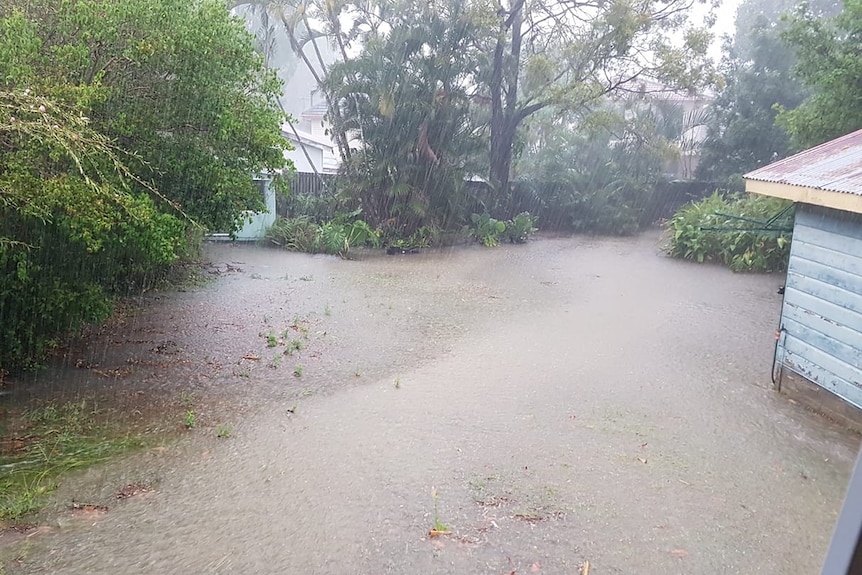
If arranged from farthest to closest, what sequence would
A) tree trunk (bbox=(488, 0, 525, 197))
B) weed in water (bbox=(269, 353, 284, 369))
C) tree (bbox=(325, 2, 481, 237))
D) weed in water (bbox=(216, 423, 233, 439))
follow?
tree trunk (bbox=(488, 0, 525, 197))
tree (bbox=(325, 2, 481, 237))
weed in water (bbox=(269, 353, 284, 369))
weed in water (bbox=(216, 423, 233, 439))

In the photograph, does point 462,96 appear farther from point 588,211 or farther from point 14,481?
point 14,481

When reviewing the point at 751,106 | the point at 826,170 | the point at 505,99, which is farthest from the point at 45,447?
the point at 751,106

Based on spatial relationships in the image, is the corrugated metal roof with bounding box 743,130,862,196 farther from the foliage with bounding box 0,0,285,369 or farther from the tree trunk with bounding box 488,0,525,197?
the tree trunk with bounding box 488,0,525,197

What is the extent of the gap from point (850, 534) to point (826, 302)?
5891 mm

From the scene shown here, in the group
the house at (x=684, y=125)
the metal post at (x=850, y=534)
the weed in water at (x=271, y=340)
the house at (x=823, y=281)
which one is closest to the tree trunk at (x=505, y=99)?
the house at (x=684, y=125)

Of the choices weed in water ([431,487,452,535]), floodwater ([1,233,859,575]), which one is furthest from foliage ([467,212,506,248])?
weed in water ([431,487,452,535])

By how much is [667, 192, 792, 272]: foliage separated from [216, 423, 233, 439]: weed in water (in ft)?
34.2

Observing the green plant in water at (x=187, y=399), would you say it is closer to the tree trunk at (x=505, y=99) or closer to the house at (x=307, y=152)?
the tree trunk at (x=505, y=99)

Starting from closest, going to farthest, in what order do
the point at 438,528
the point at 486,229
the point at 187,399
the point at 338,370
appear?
the point at 438,528 → the point at 187,399 → the point at 338,370 → the point at 486,229

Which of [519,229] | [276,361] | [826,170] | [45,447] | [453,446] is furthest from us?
[519,229]

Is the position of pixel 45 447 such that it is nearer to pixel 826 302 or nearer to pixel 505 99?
pixel 826 302

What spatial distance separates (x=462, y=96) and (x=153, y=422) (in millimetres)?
12277

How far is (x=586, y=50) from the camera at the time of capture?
52.0 feet

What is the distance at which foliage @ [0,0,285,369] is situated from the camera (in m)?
4.75
